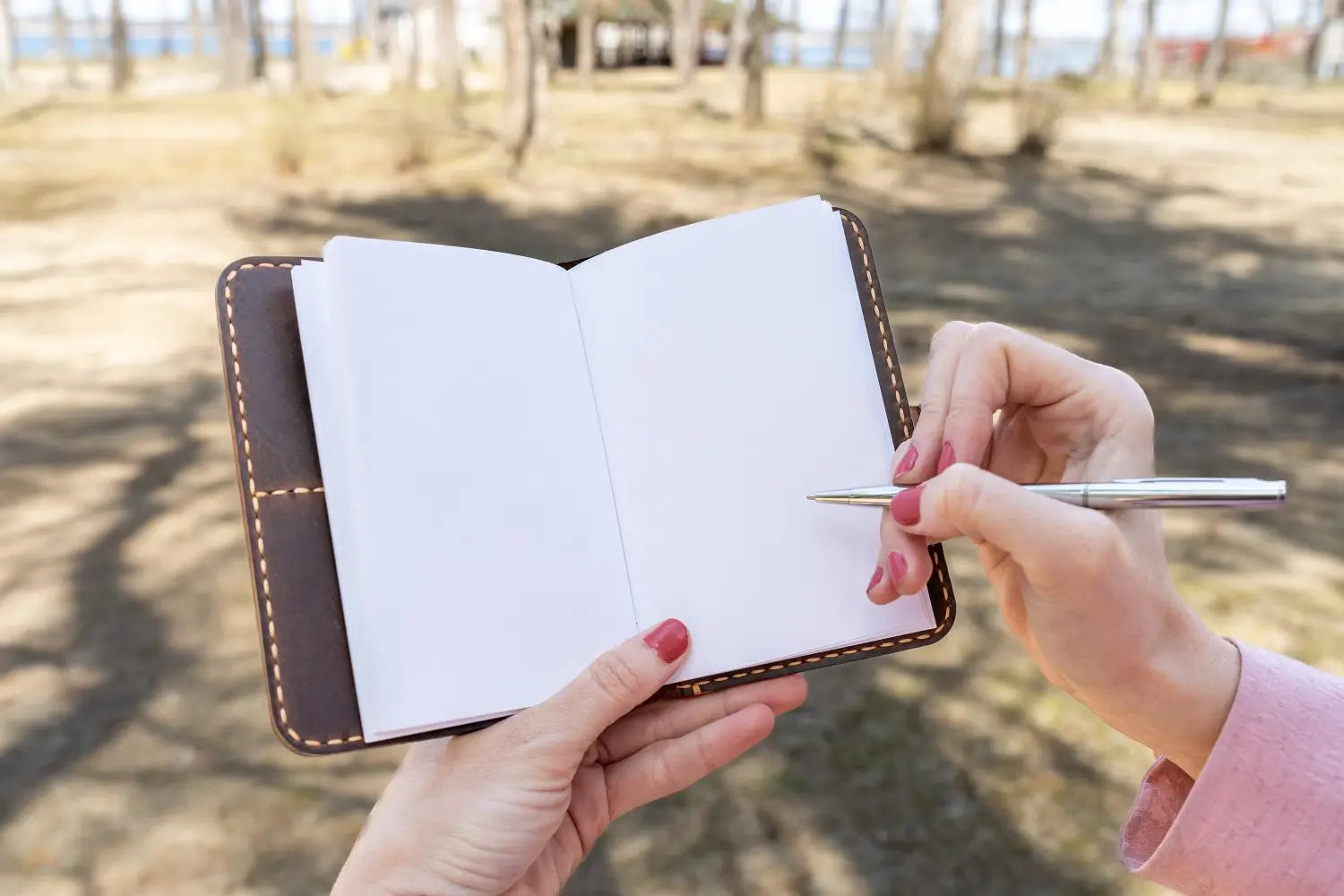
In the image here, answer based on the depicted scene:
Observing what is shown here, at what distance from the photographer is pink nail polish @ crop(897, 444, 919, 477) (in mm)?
1217

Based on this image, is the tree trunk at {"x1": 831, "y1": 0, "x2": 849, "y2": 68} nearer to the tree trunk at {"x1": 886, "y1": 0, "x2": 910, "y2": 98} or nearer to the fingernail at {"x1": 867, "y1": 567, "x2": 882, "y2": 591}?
the tree trunk at {"x1": 886, "y1": 0, "x2": 910, "y2": 98}

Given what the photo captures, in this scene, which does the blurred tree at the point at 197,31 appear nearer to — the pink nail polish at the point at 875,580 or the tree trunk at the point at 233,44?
the tree trunk at the point at 233,44

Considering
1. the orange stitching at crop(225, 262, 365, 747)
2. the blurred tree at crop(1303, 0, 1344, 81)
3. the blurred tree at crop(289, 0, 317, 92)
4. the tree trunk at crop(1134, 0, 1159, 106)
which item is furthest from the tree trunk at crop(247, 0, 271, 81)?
the blurred tree at crop(1303, 0, 1344, 81)

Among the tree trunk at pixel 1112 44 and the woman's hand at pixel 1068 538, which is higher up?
the tree trunk at pixel 1112 44

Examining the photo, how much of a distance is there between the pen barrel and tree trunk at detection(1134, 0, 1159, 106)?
21.2m

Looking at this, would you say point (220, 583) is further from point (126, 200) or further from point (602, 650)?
point (126, 200)

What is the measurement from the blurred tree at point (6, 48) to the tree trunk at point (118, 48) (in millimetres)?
1226

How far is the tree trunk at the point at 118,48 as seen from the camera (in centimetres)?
1524

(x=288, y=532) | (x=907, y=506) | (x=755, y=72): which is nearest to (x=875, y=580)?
(x=907, y=506)

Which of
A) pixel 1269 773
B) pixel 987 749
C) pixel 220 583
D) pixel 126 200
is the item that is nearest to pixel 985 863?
pixel 987 749

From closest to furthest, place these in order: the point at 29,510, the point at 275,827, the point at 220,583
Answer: the point at 275,827, the point at 220,583, the point at 29,510

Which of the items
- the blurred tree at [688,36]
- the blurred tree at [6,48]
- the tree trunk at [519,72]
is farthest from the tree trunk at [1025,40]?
the blurred tree at [6,48]

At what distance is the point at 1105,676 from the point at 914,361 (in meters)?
4.27

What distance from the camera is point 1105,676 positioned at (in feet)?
3.80
